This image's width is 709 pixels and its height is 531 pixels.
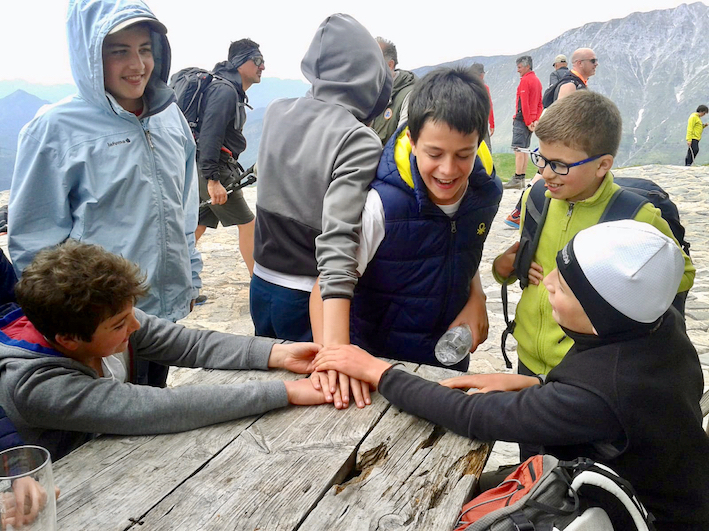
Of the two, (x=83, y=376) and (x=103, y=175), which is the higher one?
(x=103, y=175)

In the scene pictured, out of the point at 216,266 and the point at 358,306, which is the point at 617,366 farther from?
the point at 216,266

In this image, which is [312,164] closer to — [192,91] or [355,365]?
[355,365]

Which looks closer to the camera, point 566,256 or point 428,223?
point 566,256

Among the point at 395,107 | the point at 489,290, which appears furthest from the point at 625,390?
the point at 489,290

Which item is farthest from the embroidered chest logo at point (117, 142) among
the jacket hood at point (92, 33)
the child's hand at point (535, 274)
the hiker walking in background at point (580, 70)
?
the hiker walking in background at point (580, 70)

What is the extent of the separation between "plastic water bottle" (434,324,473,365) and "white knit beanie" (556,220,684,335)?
2.46 ft

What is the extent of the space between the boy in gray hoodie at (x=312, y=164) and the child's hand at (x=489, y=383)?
60cm

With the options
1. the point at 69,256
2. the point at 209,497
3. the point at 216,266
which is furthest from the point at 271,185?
the point at 216,266

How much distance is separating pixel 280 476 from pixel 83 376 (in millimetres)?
580

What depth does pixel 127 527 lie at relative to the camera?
112 cm

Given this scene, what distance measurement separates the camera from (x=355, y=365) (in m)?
1.69

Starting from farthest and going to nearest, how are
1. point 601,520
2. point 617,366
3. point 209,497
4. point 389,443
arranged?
point 389,443, point 617,366, point 209,497, point 601,520

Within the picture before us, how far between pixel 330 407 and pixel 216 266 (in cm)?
544

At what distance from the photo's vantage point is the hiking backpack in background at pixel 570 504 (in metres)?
1.05
